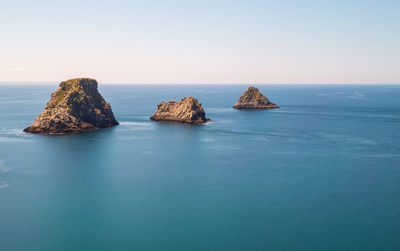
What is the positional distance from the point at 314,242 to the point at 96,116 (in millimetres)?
97511

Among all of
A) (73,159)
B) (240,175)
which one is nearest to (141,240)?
(240,175)

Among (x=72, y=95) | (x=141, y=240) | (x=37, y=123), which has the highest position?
(x=72, y=95)

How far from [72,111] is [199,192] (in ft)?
232

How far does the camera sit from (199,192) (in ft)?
197

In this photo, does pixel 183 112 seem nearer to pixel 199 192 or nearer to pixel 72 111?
pixel 72 111

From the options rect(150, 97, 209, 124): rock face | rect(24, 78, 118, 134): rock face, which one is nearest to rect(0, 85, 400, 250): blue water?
rect(24, 78, 118, 134): rock face

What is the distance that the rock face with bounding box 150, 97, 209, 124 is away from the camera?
137 meters

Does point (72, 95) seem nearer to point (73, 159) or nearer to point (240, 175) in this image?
point (73, 159)

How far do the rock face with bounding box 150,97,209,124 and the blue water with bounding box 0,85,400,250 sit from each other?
2573cm

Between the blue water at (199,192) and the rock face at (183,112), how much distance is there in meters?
25.7

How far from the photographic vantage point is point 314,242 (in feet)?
137

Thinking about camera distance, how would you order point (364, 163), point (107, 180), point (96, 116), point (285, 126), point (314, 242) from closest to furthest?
point (314, 242), point (107, 180), point (364, 163), point (96, 116), point (285, 126)

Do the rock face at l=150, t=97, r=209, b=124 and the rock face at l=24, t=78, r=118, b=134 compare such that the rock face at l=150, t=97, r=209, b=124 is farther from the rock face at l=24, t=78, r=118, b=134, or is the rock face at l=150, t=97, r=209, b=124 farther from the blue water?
the rock face at l=24, t=78, r=118, b=134

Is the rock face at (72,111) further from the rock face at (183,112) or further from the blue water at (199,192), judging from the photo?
the rock face at (183,112)
